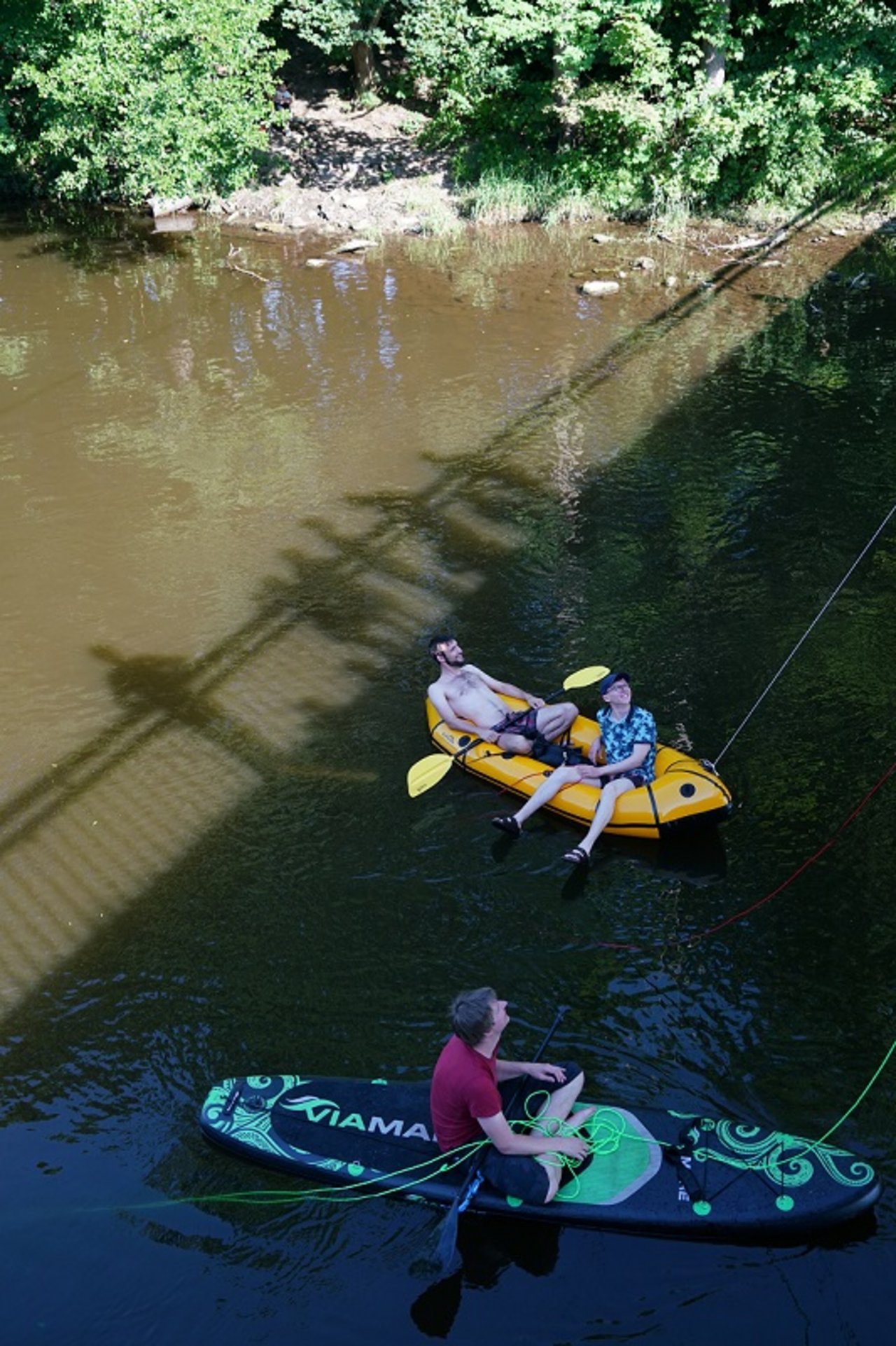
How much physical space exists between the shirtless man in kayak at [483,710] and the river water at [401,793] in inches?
15.9

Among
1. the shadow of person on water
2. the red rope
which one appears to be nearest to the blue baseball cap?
the red rope

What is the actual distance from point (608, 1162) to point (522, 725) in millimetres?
3166

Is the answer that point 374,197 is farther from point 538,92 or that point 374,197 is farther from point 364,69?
point 364,69

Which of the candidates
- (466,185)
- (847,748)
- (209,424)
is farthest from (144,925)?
(466,185)

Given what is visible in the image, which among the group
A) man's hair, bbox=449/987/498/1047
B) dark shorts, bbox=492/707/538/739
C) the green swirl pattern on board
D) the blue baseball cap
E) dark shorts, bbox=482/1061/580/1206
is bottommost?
the green swirl pattern on board

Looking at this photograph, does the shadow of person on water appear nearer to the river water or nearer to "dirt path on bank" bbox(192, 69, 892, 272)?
the river water

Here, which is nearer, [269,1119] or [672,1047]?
[269,1119]

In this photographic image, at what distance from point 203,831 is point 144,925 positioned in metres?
0.80

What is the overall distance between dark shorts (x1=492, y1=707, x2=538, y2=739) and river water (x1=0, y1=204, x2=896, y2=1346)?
0.44m

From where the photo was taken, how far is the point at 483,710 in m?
7.83

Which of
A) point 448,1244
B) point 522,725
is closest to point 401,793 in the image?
point 522,725

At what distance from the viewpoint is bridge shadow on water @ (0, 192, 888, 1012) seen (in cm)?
712

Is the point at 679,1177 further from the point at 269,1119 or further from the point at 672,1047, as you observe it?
the point at 269,1119

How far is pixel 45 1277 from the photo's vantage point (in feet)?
16.4
